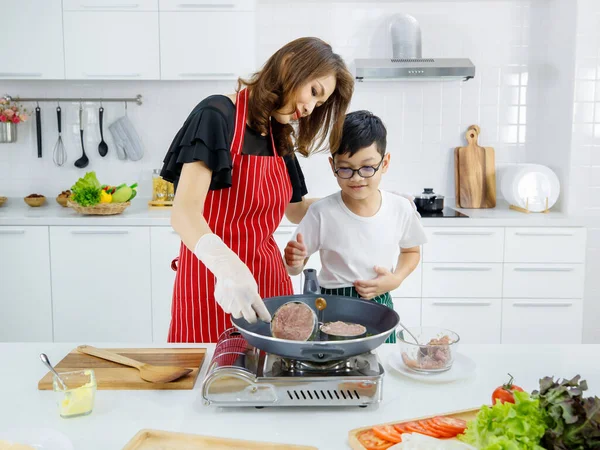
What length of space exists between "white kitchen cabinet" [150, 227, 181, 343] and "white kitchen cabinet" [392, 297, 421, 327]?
1207 millimetres

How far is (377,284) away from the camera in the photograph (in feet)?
5.56

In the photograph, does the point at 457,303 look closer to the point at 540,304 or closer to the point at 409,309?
the point at 409,309

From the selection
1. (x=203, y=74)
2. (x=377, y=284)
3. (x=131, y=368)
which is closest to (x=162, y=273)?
(x=203, y=74)

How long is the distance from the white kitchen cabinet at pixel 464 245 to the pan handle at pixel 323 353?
2.13 m

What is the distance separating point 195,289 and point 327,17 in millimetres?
→ 2416

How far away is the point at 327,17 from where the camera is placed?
142 inches

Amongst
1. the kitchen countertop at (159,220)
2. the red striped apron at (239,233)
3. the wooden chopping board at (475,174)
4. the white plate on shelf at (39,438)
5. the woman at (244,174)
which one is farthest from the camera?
the wooden chopping board at (475,174)

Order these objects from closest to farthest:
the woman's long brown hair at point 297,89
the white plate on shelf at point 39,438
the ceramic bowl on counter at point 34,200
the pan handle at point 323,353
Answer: the white plate on shelf at point 39,438, the pan handle at point 323,353, the woman's long brown hair at point 297,89, the ceramic bowl on counter at point 34,200

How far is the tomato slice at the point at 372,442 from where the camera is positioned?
0.99 meters

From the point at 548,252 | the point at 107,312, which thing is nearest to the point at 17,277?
the point at 107,312

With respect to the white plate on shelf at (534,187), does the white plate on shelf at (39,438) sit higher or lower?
lower

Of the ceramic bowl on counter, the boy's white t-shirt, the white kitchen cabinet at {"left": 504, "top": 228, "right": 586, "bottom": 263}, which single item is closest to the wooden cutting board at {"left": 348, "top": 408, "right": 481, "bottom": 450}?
the boy's white t-shirt

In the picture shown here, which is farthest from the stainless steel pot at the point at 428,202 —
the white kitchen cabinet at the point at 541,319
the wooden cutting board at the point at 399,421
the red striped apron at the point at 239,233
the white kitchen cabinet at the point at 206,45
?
the wooden cutting board at the point at 399,421

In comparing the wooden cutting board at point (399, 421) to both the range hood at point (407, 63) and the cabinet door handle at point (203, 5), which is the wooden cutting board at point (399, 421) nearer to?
the range hood at point (407, 63)
